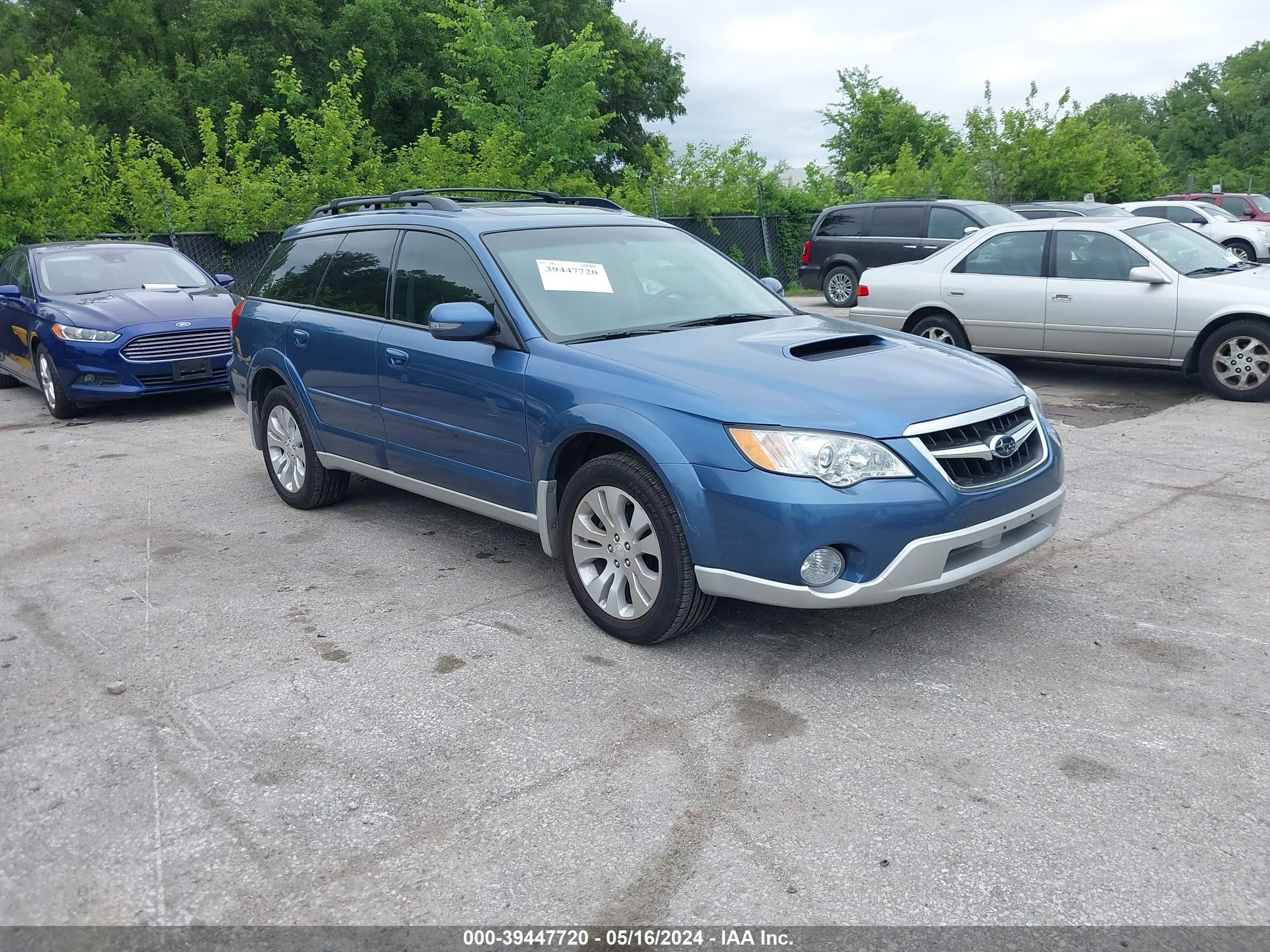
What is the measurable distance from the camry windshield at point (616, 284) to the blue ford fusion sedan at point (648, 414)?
0.01 metres

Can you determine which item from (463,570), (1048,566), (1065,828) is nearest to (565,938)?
(1065,828)

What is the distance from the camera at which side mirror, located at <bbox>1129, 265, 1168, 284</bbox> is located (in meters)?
8.91

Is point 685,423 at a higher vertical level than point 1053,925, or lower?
higher

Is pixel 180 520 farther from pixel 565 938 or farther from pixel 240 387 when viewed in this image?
pixel 565 938

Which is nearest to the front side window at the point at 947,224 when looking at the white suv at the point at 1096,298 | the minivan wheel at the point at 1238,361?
the white suv at the point at 1096,298

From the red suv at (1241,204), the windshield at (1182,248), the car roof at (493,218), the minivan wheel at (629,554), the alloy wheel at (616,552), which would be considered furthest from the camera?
the red suv at (1241,204)

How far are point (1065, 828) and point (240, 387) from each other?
5571mm

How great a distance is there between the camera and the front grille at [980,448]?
3.89 metres

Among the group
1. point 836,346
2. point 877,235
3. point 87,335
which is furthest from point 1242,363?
point 87,335

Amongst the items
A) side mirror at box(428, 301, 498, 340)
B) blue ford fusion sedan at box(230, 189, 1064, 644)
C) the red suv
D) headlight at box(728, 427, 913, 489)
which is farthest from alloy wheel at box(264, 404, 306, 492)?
the red suv

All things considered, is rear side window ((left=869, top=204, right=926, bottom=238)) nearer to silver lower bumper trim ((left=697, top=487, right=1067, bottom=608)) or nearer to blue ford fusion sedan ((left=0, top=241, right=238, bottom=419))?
blue ford fusion sedan ((left=0, top=241, right=238, bottom=419))

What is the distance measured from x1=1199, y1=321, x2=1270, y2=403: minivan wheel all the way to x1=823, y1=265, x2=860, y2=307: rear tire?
842cm

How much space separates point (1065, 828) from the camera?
2.95 meters

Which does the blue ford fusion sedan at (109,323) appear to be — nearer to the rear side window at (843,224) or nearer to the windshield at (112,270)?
the windshield at (112,270)
